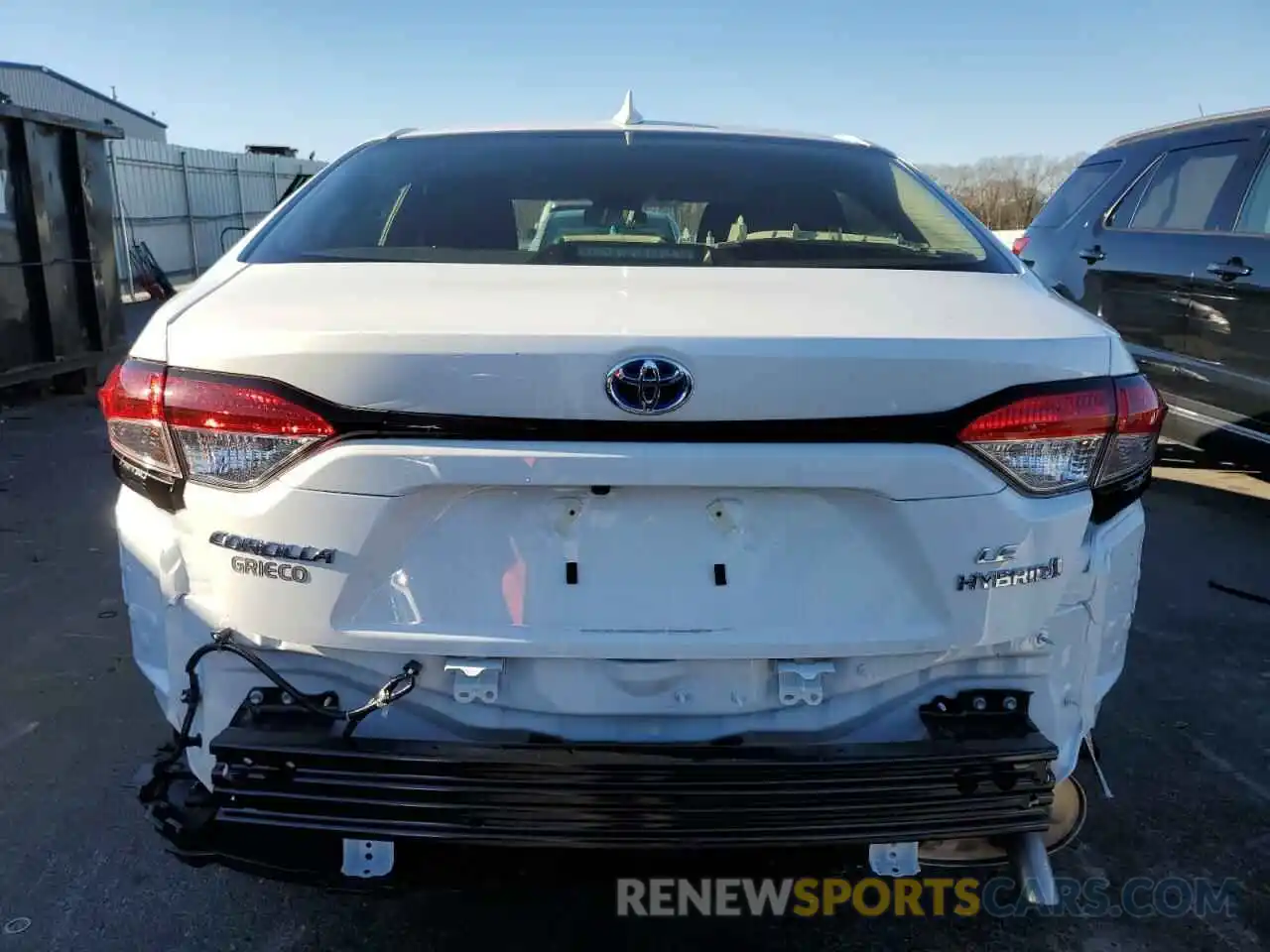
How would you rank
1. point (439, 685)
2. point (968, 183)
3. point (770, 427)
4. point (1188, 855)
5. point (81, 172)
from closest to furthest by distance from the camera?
point (770, 427), point (439, 685), point (1188, 855), point (81, 172), point (968, 183)

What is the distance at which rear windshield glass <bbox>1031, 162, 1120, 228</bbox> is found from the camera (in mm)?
6234

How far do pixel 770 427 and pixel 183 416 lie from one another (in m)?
0.96

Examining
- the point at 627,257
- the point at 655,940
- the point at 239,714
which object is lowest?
the point at 655,940

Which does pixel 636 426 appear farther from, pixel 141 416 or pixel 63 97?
pixel 63 97

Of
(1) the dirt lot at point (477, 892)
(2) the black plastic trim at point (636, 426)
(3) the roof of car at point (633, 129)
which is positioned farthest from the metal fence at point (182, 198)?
(2) the black plastic trim at point (636, 426)

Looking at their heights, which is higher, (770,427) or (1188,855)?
(770,427)

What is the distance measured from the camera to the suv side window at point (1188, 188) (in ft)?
16.9

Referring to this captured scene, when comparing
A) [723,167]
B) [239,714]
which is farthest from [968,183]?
[239,714]

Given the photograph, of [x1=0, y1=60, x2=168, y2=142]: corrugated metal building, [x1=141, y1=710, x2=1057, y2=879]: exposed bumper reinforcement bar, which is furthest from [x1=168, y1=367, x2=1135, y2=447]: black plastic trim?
[x1=0, y1=60, x2=168, y2=142]: corrugated metal building

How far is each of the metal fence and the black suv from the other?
42.0 feet

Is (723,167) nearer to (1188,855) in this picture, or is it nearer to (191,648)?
(191,648)

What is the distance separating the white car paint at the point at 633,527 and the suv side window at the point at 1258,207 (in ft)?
12.7

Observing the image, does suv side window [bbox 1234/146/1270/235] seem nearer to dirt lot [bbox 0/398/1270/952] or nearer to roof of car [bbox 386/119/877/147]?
dirt lot [bbox 0/398/1270/952]

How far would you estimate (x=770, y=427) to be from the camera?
1587mm
